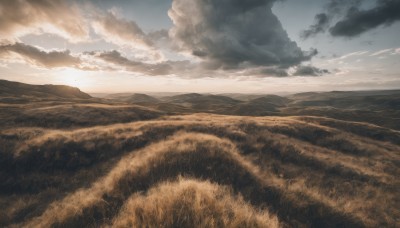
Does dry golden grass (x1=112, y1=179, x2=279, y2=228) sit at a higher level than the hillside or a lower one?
higher

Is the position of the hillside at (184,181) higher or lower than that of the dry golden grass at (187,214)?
lower

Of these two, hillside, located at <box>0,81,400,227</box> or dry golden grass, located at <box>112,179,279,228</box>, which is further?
hillside, located at <box>0,81,400,227</box>

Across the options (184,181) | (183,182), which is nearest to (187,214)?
(183,182)

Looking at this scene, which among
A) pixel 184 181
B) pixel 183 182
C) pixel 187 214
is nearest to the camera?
pixel 187 214

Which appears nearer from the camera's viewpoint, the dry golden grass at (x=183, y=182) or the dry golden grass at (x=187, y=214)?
the dry golden grass at (x=187, y=214)

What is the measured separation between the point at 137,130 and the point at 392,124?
94121 millimetres

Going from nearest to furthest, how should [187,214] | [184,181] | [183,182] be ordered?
[187,214] → [183,182] → [184,181]

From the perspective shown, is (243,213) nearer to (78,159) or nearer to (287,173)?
(287,173)

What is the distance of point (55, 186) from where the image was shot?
1281 centimetres

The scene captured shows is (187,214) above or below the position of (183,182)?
above

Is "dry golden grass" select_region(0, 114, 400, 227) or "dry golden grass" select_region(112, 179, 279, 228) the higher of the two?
"dry golden grass" select_region(112, 179, 279, 228)

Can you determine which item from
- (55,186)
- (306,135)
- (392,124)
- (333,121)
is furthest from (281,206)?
(392,124)

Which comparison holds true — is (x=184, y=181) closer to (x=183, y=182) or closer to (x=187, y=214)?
(x=183, y=182)

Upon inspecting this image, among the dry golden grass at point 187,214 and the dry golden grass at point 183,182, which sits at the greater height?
the dry golden grass at point 187,214
